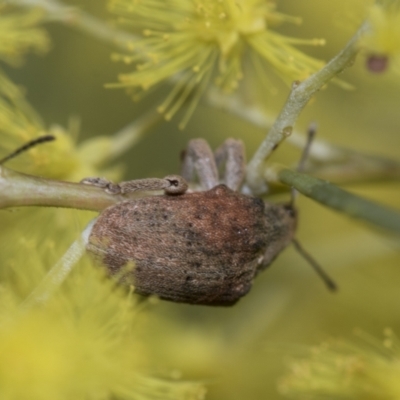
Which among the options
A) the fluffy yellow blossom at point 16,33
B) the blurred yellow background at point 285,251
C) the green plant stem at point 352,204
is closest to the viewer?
the green plant stem at point 352,204

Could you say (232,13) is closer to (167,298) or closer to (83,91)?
(167,298)

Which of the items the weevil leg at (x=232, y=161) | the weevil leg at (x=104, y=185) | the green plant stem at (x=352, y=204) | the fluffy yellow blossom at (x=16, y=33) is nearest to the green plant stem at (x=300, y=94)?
the weevil leg at (x=232, y=161)

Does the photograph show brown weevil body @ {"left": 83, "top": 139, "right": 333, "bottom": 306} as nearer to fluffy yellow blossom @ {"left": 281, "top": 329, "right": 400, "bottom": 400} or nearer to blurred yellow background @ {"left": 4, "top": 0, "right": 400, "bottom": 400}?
blurred yellow background @ {"left": 4, "top": 0, "right": 400, "bottom": 400}

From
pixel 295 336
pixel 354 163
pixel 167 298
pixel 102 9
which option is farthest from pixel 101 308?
pixel 102 9

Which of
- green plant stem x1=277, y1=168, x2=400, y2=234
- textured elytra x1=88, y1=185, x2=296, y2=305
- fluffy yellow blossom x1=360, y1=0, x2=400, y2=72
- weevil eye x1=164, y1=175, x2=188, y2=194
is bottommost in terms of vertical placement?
textured elytra x1=88, y1=185, x2=296, y2=305

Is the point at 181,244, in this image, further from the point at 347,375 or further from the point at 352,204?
the point at 347,375

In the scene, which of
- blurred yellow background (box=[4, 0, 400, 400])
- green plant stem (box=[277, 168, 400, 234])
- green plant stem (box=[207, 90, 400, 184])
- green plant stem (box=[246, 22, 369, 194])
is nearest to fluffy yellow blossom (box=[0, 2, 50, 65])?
blurred yellow background (box=[4, 0, 400, 400])

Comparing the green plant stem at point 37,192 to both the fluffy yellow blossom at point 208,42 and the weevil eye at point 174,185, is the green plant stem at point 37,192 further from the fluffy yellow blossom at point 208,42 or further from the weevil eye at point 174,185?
the fluffy yellow blossom at point 208,42
